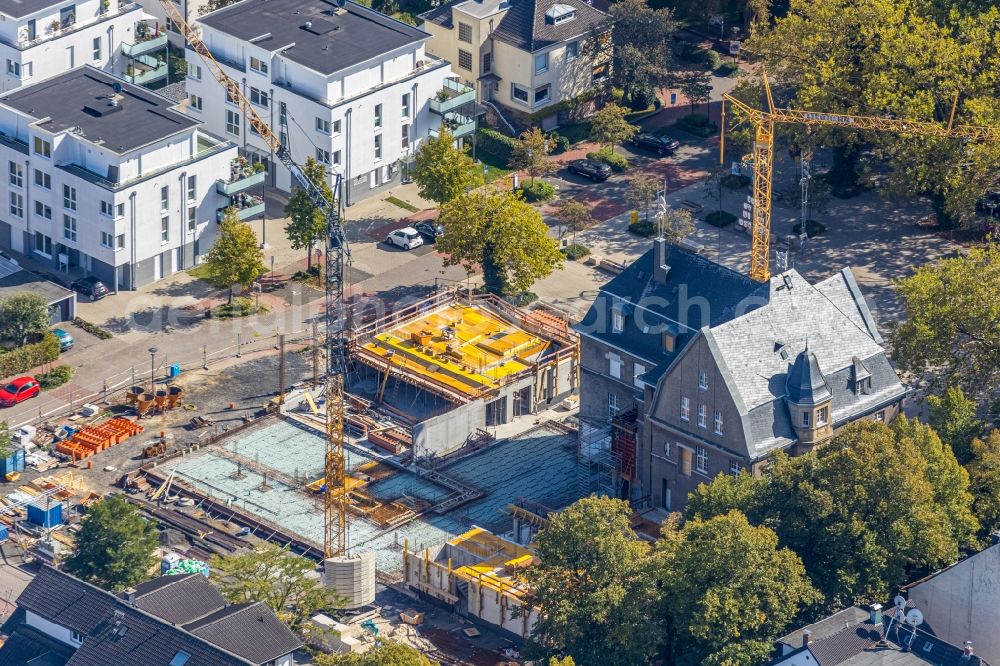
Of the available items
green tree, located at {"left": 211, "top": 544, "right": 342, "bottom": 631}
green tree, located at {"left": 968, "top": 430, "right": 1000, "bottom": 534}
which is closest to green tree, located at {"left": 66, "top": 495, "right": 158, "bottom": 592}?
green tree, located at {"left": 211, "top": 544, "right": 342, "bottom": 631}

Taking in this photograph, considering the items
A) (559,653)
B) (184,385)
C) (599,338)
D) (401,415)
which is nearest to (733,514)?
(559,653)

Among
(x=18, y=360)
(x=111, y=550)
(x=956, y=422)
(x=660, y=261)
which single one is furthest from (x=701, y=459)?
(x=18, y=360)

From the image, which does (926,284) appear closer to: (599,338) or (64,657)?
(599,338)

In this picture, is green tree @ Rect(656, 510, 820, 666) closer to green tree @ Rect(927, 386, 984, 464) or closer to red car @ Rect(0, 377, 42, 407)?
green tree @ Rect(927, 386, 984, 464)

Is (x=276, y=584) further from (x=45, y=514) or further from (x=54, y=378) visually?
(x=54, y=378)

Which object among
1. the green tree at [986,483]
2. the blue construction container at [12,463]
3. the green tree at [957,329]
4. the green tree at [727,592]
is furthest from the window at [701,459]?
the blue construction container at [12,463]

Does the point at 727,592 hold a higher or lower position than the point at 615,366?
lower

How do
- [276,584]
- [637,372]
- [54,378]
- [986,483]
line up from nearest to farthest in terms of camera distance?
1. [276,584]
2. [986,483]
3. [637,372]
4. [54,378]

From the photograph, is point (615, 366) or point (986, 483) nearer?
point (986, 483)
